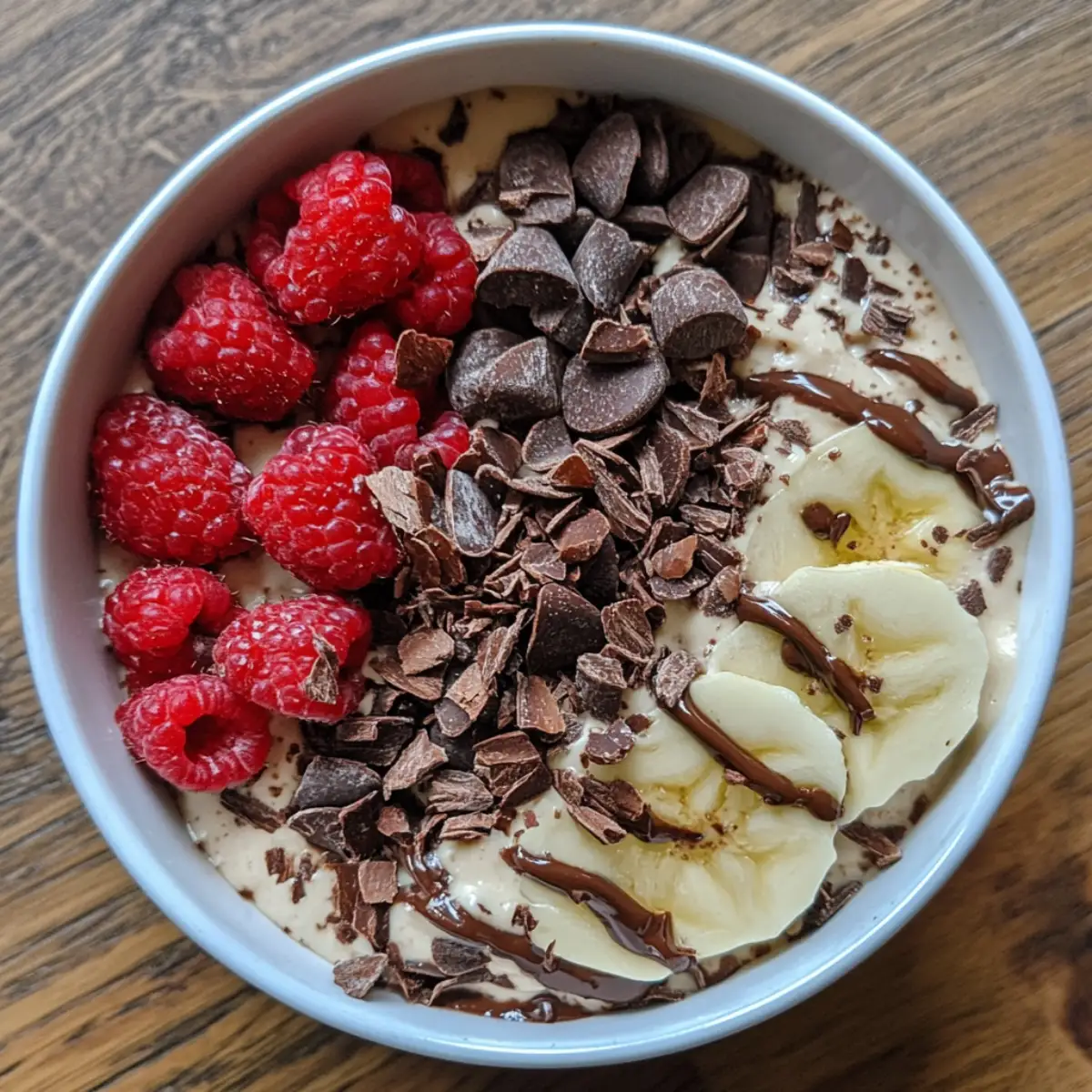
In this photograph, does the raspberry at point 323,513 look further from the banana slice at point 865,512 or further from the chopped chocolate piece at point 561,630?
the banana slice at point 865,512

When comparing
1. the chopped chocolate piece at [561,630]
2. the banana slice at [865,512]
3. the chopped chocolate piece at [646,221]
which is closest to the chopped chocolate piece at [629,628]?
the chopped chocolate piece at [561,630]

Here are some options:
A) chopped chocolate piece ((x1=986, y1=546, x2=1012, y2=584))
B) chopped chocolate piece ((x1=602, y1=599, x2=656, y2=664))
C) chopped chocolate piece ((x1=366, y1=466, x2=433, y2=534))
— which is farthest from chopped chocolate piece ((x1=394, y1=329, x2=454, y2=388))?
chopped chocolate piece ((x1=986, y1=546, x2=1012, y2=584))

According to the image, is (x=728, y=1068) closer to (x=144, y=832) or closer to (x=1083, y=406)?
(x=144, y=832)

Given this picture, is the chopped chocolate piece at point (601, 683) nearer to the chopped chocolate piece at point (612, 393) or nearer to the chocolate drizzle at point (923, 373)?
the chopped chocolate piece at point (612, 393)

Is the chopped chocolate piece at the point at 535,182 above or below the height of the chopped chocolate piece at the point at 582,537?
above

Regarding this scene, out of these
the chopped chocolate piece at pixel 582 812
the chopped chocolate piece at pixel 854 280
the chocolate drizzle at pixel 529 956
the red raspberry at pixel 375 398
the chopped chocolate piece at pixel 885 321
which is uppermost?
the chopped chocolate piece at pixel 854 280

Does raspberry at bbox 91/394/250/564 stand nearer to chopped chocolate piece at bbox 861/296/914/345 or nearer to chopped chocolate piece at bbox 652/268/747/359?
chopped chocolate piece at bbox 652/268/747/359

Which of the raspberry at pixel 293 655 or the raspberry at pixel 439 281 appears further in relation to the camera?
the raspberry at pixel 439 281
